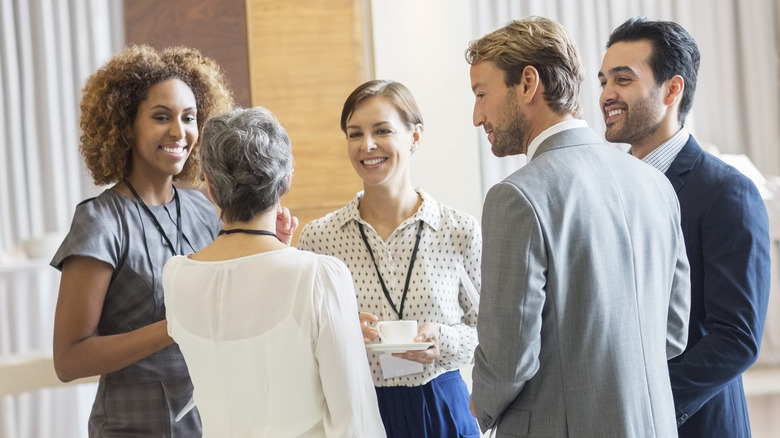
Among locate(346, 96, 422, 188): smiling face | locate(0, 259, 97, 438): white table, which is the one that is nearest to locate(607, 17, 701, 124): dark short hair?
locate(346, 96, 422, 188): smiling face

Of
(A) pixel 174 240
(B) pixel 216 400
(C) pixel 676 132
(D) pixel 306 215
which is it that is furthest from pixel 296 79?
(B) pixel 216 400

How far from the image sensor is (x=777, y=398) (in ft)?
14.5

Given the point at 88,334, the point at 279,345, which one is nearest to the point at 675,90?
the point at 279,345

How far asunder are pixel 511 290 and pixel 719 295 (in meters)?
0.68

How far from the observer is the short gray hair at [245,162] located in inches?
65.8

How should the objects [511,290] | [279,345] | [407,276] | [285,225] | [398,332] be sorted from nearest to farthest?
[511,290], [279,345], [398,332], [285,225], [407,276]

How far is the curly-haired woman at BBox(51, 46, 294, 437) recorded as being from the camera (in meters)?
2.03

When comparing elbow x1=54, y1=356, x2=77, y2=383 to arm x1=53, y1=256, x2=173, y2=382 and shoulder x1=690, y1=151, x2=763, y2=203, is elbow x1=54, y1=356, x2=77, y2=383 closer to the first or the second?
arm x1=53, y1=256, x2=173, y2=382

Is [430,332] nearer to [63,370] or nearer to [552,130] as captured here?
[552,130]

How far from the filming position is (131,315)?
2107mm

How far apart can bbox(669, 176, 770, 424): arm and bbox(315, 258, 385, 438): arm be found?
804 millimetres

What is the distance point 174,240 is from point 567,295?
1255 millimetres

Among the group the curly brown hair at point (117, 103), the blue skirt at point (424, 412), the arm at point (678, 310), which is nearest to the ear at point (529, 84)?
the arm at point (678, 310)

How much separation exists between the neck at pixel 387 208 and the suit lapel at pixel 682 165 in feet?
2.67
